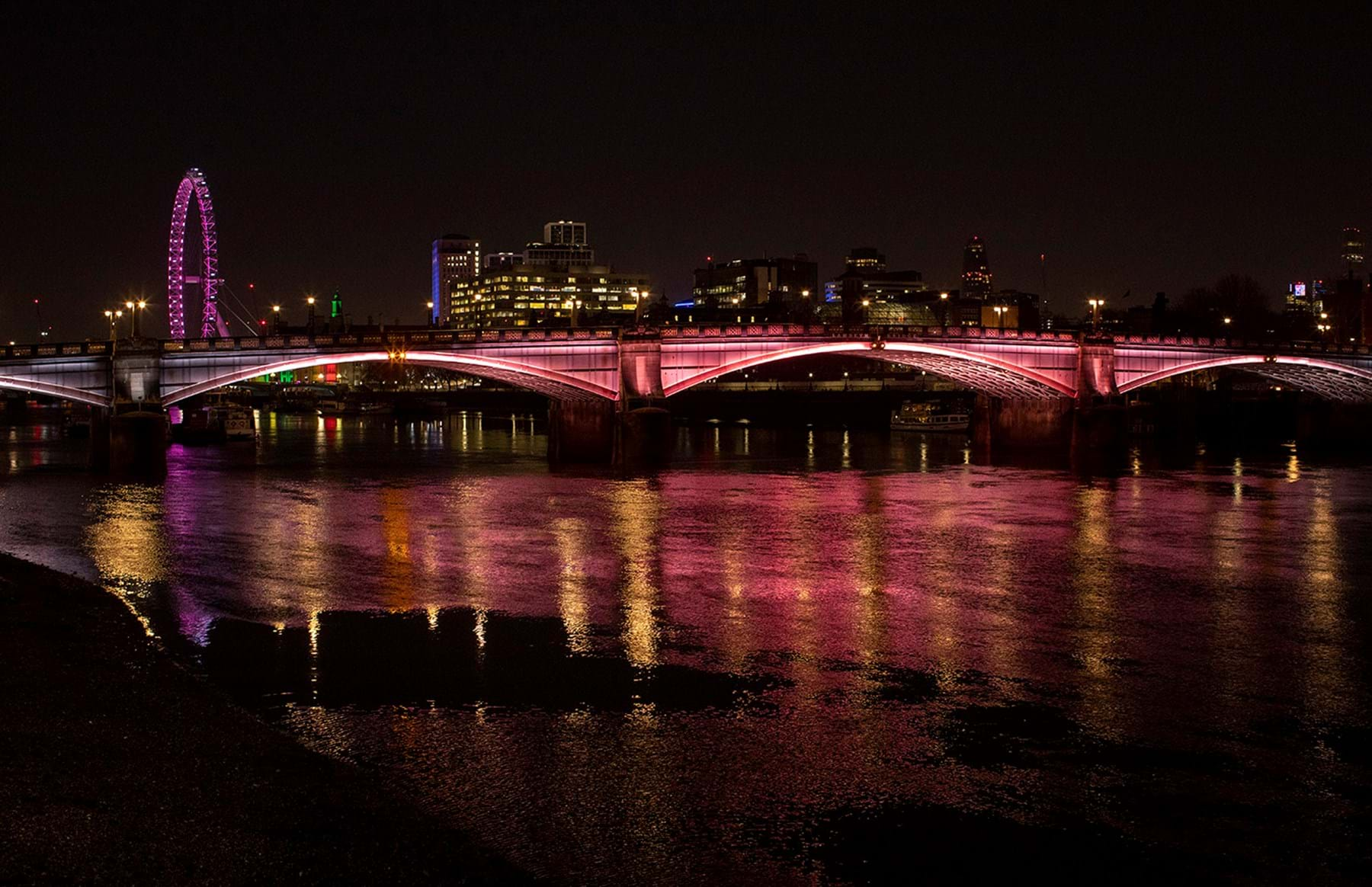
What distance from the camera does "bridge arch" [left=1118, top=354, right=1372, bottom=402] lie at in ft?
269

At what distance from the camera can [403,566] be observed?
27.1 meters

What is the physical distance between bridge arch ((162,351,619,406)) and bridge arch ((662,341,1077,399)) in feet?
16.1

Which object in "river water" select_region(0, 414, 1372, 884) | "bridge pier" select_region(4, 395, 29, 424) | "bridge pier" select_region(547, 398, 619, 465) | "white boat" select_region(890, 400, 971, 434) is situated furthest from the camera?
"bridge pier" select_region(4, 395, 29, 424)

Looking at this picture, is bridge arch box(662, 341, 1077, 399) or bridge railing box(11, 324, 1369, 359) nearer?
bridge railing box(11, 324, 1369, 359)

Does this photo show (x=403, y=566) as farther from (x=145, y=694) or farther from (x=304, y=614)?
(x=145, y=694)

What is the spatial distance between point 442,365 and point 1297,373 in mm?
62197

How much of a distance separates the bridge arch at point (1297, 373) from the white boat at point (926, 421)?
1868 cm

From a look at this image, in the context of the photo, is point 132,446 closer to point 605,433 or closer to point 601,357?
point 601,357

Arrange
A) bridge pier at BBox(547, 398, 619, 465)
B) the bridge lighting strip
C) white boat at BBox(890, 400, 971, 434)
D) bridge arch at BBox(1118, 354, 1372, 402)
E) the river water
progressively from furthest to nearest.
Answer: white boat at BBox(890, 400, 971, 434) → bridge arch at BBox(1118, 354, 1372, 402) → the bridge lighting strip → bridge pier at BBox(547, 398, 619, 465) → the river water

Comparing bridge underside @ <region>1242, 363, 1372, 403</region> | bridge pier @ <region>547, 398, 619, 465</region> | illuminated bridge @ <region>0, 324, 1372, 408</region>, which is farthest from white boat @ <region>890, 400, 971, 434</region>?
bridge pier @ <region>547, 398, 619, 465</region>

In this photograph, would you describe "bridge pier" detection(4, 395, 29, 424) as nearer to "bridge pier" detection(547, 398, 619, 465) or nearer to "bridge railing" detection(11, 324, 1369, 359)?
"bridge railing" detection(11, 324, 1369, 359)

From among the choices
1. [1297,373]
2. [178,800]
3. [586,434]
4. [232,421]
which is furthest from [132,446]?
[1297,373]

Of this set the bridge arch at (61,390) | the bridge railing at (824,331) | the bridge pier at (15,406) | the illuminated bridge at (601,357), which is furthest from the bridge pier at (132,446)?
the bridge pier at (15,406)

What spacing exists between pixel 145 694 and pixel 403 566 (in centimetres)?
1344
